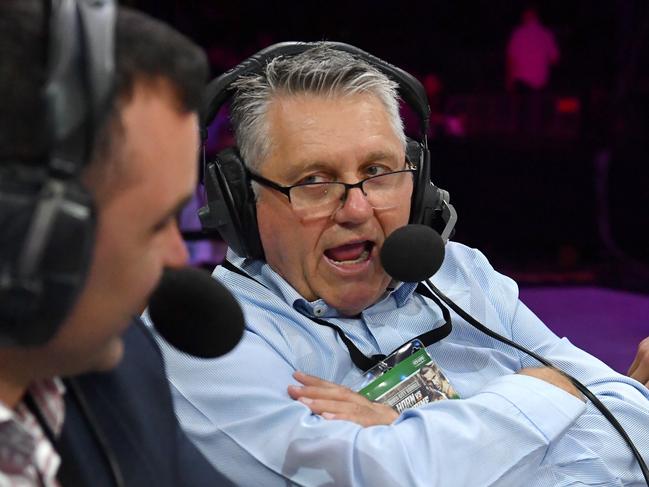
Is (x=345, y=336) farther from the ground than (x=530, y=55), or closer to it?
farther from the ground

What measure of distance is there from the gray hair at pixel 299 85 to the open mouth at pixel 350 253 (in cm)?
19

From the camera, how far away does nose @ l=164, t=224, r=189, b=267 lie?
0.76 m

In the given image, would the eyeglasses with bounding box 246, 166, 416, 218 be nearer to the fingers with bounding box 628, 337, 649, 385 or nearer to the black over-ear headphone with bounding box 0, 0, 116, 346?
the fingers with bounding box 628, 337, 649, 385

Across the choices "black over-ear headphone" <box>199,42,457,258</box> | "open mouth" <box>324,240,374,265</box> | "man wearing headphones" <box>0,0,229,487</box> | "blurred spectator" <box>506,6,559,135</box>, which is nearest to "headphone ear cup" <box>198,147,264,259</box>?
"black over-ear headphone" <box>199,42,457,258</box>

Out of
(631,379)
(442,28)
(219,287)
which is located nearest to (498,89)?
(442,28)

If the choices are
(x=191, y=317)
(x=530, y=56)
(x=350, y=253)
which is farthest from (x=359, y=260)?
(x=530, y=56)

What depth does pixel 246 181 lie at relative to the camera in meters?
1.41

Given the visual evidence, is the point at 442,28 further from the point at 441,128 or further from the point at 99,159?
the point at 99,159

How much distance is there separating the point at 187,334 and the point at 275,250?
52 cm

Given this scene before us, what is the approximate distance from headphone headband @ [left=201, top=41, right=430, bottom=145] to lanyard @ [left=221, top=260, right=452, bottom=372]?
0.25 meters

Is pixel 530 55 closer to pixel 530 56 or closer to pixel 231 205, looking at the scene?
pixel 530 56

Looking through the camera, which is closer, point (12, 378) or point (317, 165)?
point (12, 378)

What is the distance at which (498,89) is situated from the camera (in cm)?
805

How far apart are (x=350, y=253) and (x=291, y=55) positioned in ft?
1.11
